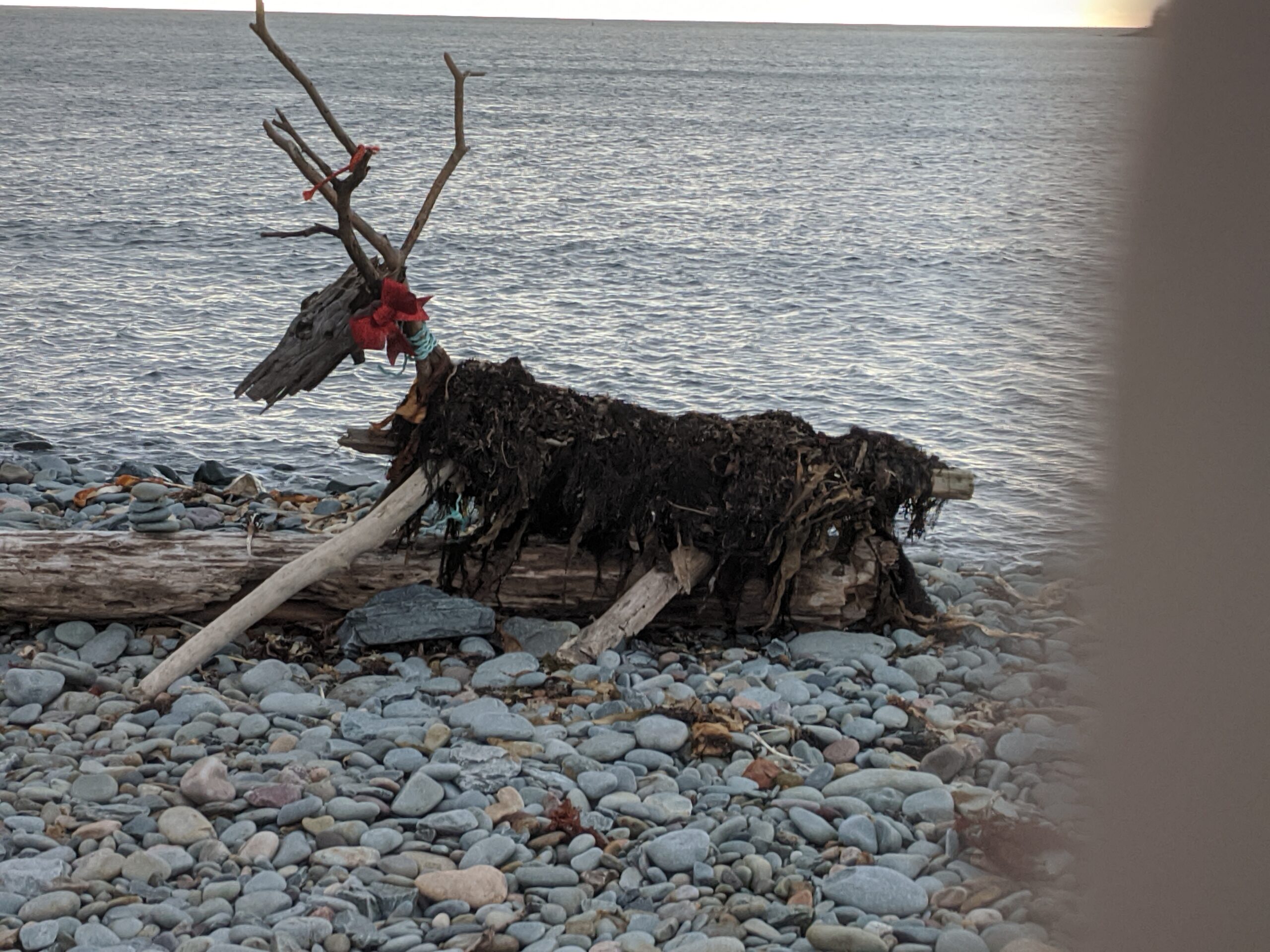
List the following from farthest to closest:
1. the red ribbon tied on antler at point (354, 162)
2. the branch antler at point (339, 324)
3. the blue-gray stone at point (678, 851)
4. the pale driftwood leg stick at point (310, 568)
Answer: the branch antler at point (339, 324) → the pale driftwood leg stick at point (310, 568) → the red ribbon tied on antler at point (354, 162) → the blue-gray stone at point (678, 851)

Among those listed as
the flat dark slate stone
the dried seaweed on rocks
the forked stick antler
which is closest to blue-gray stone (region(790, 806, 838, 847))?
the dried seaweed on rocks

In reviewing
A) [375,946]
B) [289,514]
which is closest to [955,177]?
[289,514]

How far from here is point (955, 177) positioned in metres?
33.0

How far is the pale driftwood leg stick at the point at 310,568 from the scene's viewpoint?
14.8 ft

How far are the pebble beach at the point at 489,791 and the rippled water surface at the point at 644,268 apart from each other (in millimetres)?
1012

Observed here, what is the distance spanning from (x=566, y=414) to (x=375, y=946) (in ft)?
A: 7.91

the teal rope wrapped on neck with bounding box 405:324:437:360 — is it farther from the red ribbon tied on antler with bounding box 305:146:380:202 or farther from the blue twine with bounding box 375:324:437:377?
the red ribbon tied on antler with bounding box 305:146:380:202

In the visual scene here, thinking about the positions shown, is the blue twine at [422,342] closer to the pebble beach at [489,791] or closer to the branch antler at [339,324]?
the branch antler at [339,324]

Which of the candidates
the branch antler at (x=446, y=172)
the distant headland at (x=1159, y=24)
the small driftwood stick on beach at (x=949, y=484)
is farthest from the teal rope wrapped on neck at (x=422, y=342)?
the distant headland at (x=1159, y=24)

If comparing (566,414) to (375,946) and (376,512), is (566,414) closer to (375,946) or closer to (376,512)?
(376,512)

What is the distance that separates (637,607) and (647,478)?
53cm

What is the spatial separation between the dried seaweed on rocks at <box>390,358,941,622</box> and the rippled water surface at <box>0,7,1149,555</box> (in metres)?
0.58

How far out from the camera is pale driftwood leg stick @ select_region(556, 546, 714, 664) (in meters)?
4.74

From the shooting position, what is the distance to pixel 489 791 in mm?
3793
